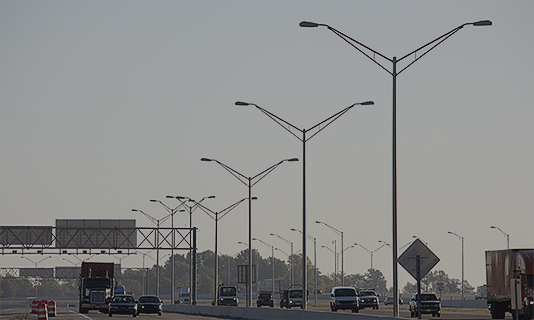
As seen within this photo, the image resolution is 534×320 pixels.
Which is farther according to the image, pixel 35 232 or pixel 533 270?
pixel 35 232

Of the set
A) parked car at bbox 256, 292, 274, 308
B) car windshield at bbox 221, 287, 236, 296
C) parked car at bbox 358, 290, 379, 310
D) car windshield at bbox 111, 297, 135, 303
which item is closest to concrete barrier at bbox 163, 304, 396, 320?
car windshield at bbox 111, 297, 135, 303

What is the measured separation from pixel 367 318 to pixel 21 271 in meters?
171

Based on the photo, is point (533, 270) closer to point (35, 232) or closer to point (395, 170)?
point (395, 170)

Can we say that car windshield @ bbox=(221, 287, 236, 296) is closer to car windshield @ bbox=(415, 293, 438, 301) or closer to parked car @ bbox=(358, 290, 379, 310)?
parked car @ bbox=(358, 290, 379, 310)

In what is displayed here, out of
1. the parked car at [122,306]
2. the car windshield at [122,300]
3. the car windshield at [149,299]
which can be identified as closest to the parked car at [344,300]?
the car windshield at [149,299]

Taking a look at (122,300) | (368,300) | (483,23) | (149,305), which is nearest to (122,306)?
(122,300)

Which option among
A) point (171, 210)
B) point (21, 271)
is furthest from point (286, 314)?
→ point (21, 271)

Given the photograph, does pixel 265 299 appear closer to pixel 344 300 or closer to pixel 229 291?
pixel 229 291

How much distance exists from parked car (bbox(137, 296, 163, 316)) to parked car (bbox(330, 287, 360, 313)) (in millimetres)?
11588

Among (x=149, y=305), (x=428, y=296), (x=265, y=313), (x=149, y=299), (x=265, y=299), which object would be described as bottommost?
(x=265, y=299)

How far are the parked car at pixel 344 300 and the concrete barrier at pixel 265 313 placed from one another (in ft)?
23.4

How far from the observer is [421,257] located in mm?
28688

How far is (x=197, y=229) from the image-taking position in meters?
96.1

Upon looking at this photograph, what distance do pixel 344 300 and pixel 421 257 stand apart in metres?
37.7
